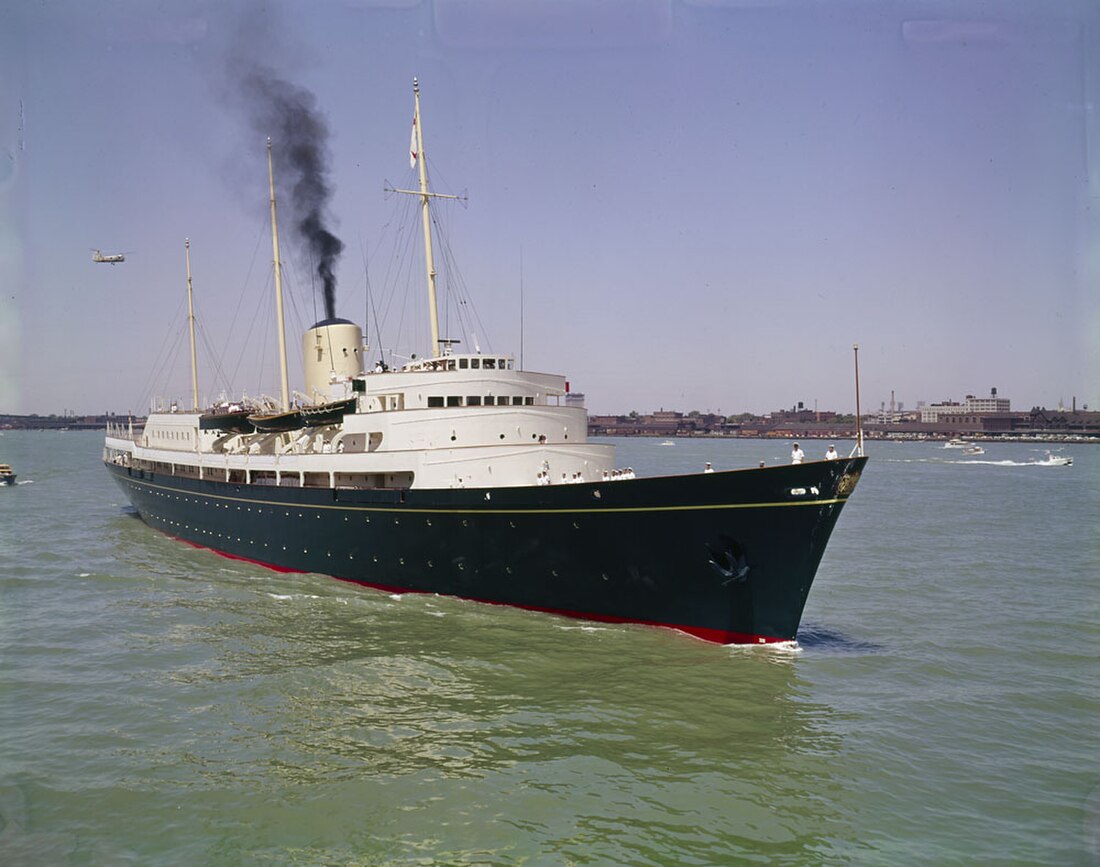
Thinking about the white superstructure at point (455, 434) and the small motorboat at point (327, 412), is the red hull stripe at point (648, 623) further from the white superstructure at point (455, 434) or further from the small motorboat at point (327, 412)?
the small motorboat at point (327, 412)

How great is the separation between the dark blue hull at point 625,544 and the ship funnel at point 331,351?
10518 millimetres

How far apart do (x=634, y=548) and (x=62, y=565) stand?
23.3 metres

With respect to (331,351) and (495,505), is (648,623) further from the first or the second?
(331,351)

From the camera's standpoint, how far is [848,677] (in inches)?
681

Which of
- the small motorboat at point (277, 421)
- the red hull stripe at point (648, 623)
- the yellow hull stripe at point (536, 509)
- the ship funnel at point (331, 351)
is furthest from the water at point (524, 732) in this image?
the ship funnel at point (331, 351)

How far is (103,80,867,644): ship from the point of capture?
58.9 feet

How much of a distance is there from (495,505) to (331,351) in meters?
16.9

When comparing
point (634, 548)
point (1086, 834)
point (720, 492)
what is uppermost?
point (720, 492)

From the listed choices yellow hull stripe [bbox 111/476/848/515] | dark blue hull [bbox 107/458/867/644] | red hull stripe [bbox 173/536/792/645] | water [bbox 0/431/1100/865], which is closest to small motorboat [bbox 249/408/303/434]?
yellow hull stripe [bbox 111/476/848/515]

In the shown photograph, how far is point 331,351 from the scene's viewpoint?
3419 centimetres

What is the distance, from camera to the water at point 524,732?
10.6 m

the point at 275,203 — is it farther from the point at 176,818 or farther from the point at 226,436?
the point at 176,818

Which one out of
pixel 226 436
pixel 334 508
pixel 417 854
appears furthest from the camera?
pixel 226 436

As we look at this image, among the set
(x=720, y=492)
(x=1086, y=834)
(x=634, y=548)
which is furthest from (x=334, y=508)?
(x=1086, y=834)
